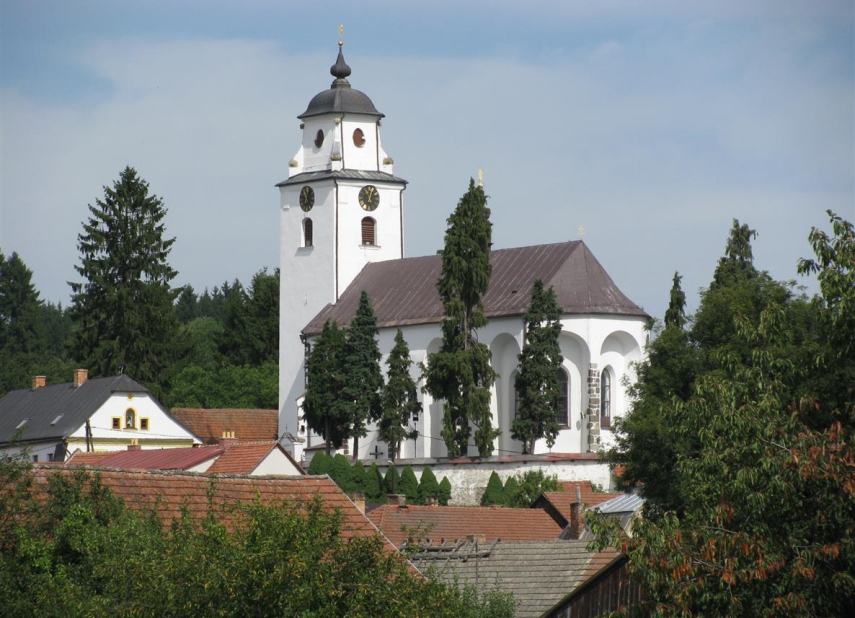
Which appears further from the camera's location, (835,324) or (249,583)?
(835,324)

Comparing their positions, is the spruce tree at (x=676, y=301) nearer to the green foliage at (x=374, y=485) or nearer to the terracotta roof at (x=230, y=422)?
the green foliage at (x=374, y=485)

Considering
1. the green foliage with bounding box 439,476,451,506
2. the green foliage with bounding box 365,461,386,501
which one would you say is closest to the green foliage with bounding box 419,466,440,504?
the green foliage with bounding box 439,476,451,506

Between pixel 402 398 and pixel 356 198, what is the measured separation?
1222cm

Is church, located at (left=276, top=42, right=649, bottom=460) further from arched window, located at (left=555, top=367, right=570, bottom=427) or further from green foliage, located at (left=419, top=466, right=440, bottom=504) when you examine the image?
green foliage, located at (left=419, top=466, right=440, bottom=504)

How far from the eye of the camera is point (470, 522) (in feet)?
144

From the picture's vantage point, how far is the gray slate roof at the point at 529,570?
99.0 ft

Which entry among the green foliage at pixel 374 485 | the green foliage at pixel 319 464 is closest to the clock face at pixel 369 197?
the green foliage at pixel 319 464

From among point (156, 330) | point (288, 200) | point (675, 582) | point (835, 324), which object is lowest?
point (675, 582)

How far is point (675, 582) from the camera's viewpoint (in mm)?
20797

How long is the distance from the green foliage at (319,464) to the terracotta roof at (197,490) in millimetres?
38550

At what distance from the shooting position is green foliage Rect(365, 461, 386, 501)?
208ft

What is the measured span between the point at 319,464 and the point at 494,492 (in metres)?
6.31

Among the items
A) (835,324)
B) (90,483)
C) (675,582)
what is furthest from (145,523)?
(835,324)

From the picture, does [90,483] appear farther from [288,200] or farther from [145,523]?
[288,200]
